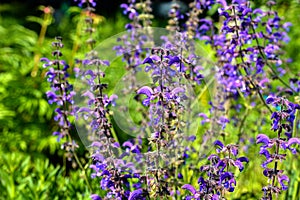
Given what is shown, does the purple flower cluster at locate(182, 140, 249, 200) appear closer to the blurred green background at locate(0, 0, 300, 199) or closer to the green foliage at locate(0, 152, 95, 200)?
the blurred green background at locate(0, 0, 300, 199)

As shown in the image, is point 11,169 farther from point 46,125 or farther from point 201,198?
point 201,198

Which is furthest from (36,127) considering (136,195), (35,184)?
(136,195)

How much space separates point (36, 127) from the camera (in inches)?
239

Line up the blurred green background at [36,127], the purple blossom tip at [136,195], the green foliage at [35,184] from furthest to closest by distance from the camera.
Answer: the blurred green background at [36,127] < the green foliage at [35,184] < the purple blossom tip at [136,195]

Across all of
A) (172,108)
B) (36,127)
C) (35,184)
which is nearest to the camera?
(172,108)

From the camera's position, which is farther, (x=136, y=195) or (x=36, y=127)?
(x=36, y=127)

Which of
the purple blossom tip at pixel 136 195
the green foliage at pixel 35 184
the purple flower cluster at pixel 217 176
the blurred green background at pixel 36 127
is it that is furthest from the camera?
the blurred green background at pixel 36 127

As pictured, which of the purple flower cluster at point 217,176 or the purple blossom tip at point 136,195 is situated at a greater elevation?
the purple flower cluster at point 217,176

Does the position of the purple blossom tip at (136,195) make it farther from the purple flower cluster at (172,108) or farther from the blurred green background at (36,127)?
the blurred green background at (36,127)

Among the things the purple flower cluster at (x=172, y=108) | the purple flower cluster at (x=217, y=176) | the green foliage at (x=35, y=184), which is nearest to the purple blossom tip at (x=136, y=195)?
the purple flower cluster at (x=172, y=108)

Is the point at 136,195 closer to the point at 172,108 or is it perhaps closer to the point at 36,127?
the point at 172,108

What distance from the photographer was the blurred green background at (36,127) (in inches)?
167

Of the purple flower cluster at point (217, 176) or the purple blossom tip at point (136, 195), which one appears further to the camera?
the purple blossom tip at point (136, 195)

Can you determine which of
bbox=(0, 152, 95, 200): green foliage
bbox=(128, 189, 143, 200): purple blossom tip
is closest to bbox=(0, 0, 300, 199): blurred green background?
bbox=(0, 152, 95, 200): green foliage
